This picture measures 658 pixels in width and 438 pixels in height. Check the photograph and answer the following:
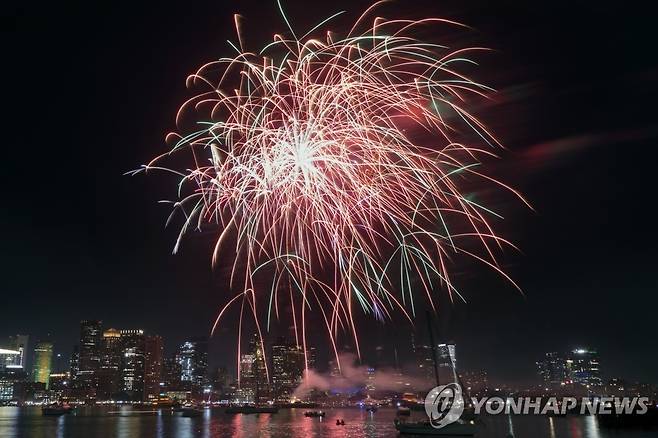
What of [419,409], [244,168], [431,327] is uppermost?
[244,168]

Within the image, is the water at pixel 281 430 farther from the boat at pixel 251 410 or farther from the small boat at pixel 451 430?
the boat at pixel 251 410

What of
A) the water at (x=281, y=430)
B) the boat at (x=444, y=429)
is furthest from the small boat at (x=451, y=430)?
the water at (x=281, y=430)

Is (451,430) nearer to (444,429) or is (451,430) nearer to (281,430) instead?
(444,429)

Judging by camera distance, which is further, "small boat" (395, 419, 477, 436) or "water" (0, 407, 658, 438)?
"water" (0, 407, 658, 438)

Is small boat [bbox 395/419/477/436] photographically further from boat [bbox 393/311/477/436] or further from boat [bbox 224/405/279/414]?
boat [bbox 224/405/279/414]

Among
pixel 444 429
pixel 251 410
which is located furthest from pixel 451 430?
pixel 251 410

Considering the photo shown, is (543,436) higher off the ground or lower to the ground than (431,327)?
lower

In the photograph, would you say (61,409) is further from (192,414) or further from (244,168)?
(244,168)

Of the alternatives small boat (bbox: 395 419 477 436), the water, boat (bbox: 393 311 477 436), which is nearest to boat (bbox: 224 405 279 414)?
the water

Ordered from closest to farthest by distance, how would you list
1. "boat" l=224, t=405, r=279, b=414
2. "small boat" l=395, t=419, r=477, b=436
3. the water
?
1. "small boat" l=395, t=419, r=477, b=436
2. the water
3. "boat" l=224, t=405, r=279, b=414

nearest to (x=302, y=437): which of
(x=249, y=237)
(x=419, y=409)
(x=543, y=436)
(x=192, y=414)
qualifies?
(x=543, y=436)

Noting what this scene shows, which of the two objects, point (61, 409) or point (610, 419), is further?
point (61, 409)
